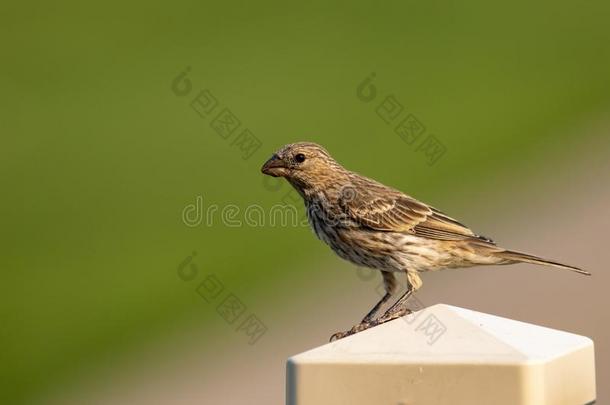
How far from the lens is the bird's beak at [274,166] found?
6371 mm

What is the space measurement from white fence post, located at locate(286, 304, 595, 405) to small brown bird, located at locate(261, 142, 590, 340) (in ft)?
8.72

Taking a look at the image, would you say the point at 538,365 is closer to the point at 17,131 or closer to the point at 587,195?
the point at 587,195

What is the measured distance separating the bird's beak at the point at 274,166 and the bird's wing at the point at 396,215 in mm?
385

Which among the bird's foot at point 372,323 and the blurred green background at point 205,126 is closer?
the bird's foot at point 372,323

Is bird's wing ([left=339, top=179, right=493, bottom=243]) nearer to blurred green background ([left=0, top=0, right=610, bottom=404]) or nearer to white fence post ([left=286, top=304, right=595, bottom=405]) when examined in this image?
white fence post ([left=286, top=304, right=595, bottom=405])

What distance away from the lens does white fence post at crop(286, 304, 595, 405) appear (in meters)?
3.24

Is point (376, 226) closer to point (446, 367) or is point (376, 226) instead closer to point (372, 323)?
point (372, 323)

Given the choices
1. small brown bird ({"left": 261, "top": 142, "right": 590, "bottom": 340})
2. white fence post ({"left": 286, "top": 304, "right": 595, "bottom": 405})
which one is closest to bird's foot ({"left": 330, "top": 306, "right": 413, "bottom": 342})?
small brown bird ({"left": 261, "top": 142, "right": 590, "bottom": 340})

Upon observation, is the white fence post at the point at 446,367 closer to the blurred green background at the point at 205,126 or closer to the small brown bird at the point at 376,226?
the small brown bird at the point at 376,226

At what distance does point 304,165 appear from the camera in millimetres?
6535

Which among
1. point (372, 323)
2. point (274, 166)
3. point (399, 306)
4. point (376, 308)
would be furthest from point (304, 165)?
point (372, 323)

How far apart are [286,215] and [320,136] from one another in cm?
200

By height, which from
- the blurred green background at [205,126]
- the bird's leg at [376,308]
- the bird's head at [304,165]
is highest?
the blurred green background at [205,126]

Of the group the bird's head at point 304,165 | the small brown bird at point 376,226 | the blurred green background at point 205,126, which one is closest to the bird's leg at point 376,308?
the small brown bird at point 376,226
